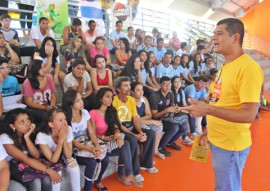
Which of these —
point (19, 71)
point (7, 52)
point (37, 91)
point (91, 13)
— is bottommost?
point (37, 91)

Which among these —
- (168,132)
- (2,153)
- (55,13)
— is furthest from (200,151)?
(55,13)

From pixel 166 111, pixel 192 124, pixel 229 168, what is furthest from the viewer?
pixel 192 124

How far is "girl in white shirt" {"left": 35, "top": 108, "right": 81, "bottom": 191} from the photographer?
204 centimetres

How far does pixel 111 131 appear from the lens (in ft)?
8.80

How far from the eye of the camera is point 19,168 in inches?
74.4

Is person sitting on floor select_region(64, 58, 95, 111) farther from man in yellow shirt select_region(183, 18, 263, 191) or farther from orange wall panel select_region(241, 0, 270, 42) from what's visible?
orange wall panel select_region(241, 0, 270, 42)

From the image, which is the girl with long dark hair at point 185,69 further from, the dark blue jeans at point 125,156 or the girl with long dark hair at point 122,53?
the dark blue jeans at point 125,156

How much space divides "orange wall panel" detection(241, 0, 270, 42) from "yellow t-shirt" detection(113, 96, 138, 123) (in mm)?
13137

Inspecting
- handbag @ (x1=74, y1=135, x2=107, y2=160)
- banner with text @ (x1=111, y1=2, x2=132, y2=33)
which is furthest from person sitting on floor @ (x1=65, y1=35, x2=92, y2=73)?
banner with text @ (x1=111, y1=2, x2=132, y2=33)

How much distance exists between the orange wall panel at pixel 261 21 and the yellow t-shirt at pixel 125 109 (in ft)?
43.1

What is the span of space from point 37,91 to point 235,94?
87.7 inches

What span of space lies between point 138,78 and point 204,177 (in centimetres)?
208

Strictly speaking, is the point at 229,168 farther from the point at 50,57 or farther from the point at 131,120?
the point at 50,57

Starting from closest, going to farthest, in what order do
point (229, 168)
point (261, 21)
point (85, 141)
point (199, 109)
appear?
point (199, 109) → point (229, 168) → point (85, 141) → point (261, 21)
